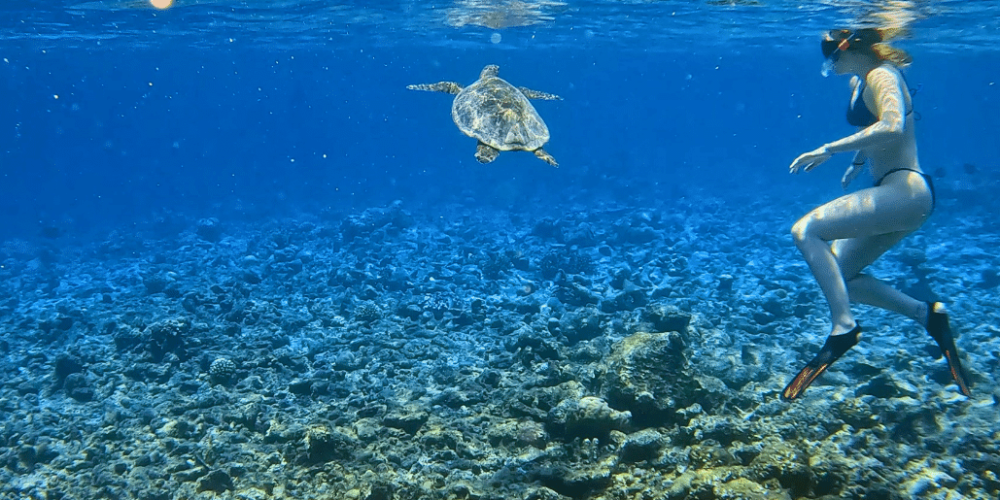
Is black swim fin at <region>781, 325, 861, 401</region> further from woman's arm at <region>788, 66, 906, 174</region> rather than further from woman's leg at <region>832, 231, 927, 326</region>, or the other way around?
woman's arm at <region>788, 66, 906, 174</region>

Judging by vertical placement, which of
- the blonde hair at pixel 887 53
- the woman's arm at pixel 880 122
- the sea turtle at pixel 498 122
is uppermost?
the blonde hair at pixel 887 53

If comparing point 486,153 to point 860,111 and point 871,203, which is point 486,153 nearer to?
point 860,111

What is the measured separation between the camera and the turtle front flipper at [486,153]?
699 cm

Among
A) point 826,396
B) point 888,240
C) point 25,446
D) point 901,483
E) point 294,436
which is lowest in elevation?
point 25,446

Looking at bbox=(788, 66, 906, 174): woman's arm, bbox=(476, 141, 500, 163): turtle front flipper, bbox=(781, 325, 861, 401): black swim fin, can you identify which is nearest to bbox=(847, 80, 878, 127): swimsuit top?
bbox=(788, 66, 906, 174): woman's arm

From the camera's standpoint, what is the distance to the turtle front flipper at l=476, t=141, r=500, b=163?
6.99 meters

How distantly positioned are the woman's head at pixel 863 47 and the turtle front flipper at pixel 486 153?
3.81 meters

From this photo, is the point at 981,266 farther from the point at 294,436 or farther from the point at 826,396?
the point at 294,436

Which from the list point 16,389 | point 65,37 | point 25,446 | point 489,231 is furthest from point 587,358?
point 65,37

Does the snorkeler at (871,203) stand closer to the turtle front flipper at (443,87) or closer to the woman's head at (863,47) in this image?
the woman's head at (863,47)

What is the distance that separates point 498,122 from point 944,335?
5.21 m

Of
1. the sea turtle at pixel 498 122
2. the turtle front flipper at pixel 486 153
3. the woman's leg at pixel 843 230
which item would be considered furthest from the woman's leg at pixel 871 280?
the turtle front flipper at pixel 486 153

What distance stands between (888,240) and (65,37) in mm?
30711

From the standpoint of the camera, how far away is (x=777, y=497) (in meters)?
3.01
